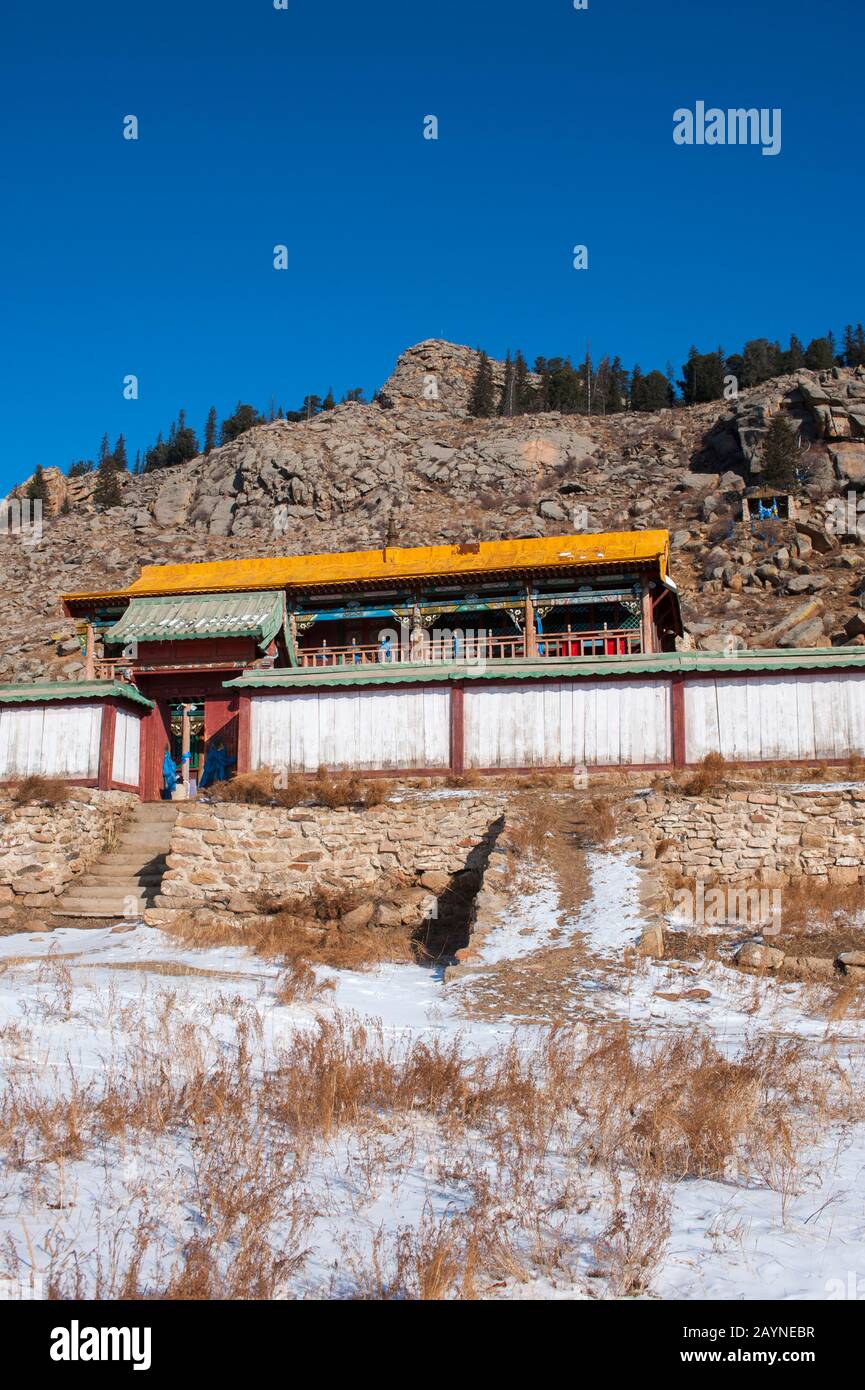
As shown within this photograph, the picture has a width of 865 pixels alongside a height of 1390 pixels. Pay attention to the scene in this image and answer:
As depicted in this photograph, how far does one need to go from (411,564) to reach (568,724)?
1673 cm

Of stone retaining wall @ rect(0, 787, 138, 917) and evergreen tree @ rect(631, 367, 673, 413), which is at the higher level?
evergreen tree @ rect(631, 367, 673, 413)

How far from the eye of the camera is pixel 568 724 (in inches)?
818

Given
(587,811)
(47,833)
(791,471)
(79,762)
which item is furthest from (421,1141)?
(791,471)

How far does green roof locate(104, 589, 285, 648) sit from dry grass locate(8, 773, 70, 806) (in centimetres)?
977

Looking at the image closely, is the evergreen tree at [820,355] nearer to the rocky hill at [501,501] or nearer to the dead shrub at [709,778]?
the rocky hill at [501,501]

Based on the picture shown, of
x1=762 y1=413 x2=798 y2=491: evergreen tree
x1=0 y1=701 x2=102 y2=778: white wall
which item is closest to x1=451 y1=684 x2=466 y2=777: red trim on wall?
x1=0 y1=701 x2=102 y2=778: white wall

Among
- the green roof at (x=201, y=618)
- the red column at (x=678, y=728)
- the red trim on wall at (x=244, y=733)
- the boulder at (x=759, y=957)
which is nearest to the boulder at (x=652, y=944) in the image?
the boulder at (x=759, y=957)

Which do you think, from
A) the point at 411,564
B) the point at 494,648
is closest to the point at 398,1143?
the point at 494,648

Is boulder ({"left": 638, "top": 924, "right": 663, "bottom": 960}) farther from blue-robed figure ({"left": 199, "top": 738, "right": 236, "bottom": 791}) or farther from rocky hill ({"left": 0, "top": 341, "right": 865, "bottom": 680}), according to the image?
rocky hill ({"left": 0, "top": 341, "right": 865, "bottom": 680})

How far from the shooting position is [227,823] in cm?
1895

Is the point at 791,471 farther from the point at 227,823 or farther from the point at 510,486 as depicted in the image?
the point at 227,823

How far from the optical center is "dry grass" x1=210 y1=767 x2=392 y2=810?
1934cm

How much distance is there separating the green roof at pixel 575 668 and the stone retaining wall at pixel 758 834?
317 cm
